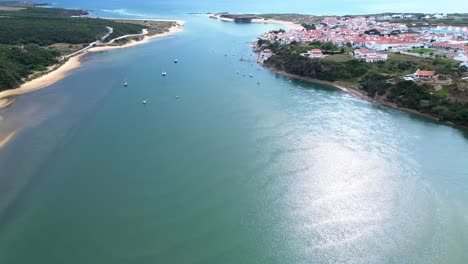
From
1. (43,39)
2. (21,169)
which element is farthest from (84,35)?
(21,169)

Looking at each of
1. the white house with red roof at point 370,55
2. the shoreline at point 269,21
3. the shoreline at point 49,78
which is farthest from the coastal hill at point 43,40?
the white house with red roof at point 370,55

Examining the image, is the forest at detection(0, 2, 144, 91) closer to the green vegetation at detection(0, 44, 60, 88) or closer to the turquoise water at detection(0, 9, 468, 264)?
the green vegetation at detection(0, 44, 60, 88)

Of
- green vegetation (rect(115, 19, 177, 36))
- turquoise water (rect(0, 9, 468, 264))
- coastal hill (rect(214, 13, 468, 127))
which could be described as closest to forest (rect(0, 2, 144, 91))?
green vegetation (rect(115, 19, 177, 36))

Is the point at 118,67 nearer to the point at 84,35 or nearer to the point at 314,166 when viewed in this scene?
the point at 84,35

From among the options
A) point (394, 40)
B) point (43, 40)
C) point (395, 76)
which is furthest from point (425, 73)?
point (43, 40)

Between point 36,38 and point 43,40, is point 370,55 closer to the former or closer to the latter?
point 43,40
